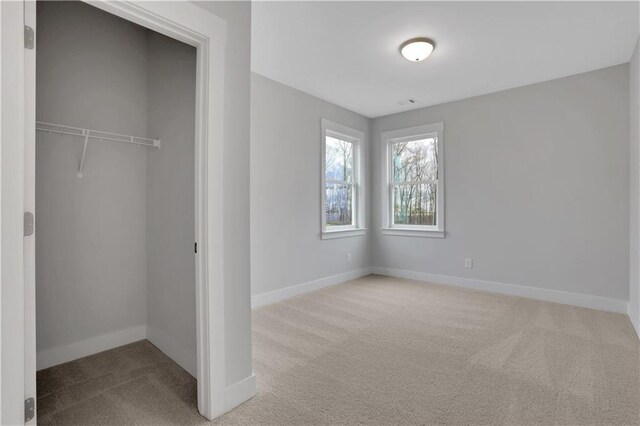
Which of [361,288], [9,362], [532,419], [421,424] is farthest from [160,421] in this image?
[361,288]

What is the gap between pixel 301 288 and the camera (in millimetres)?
4199

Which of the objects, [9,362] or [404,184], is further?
[404,184]

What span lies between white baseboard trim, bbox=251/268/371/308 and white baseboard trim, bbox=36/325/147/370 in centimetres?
122

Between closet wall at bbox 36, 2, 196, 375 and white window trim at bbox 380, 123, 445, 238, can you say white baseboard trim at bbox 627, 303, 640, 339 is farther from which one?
closet wall at bbox 36, 2, 196, 375

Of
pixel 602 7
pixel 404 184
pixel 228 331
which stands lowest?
pixel 228 331

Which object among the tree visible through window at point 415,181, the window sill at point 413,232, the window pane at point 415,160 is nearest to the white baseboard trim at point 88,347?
the window sill at point 413,232

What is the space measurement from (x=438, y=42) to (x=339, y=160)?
2.27 metres

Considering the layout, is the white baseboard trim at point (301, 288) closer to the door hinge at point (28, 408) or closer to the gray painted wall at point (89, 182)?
the gray painted wall at point (89, 182)

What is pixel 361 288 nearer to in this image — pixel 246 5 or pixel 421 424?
pixel 421 424

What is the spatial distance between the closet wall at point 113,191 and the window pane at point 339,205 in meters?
2.49

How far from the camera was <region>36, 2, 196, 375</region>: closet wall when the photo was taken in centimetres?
225

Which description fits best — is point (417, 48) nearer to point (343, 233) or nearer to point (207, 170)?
point (207, 170)

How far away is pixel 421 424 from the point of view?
1674 mm

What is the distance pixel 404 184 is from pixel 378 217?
671mm
